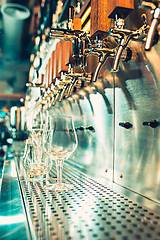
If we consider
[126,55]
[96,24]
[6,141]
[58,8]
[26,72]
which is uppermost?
[26,72]

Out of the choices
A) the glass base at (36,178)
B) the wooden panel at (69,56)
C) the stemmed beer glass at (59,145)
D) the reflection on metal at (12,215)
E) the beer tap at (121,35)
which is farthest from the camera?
the wooden panel at (69,56)

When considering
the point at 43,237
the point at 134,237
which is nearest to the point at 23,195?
the point at 43,237

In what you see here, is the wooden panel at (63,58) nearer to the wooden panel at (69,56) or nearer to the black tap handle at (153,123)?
the wooden panel at (69,56)

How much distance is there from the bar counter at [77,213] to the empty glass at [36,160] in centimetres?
10

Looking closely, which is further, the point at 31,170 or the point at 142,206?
the point at 31,170

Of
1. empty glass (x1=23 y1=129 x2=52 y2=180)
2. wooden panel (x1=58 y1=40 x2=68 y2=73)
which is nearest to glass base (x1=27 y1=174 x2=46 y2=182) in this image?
empty glass (x1=23 y1=129 x2=52 y2=180)

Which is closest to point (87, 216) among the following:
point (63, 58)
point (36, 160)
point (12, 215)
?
point (12, 215)

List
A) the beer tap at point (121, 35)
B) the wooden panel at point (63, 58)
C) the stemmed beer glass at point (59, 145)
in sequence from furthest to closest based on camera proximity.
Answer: the wooden panel at point (63, 58) < the stemmed beer glass at point (59, 145) < the beer tap at point (121, 35)

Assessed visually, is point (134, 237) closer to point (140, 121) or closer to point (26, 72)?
point (140, 121)

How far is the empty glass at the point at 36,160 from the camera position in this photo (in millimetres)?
1065

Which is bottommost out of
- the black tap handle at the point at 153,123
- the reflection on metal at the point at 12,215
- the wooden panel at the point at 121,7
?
the reflection on metal at the point at 12,215

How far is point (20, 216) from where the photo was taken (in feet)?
1.99

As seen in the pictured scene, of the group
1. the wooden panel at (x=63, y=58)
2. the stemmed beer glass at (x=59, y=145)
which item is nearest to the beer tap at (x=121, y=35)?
the stemmed beer glass at (x=59, y=145)

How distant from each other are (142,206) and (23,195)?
1.32 feet
